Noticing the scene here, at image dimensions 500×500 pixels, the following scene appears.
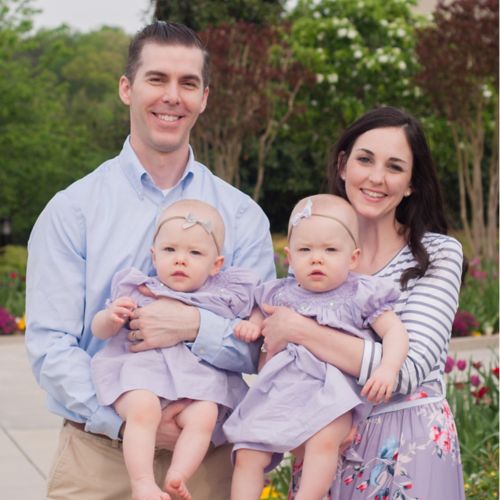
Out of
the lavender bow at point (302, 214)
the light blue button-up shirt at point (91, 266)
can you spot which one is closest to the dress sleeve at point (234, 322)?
the light blue button-up shirt at point (91, 266)

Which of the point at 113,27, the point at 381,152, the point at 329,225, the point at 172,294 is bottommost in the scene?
the point at 172,294

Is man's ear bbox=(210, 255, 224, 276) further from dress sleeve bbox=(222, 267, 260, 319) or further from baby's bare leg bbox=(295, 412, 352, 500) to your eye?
baby's bare leg bbox=(295, 412, 352, 500)

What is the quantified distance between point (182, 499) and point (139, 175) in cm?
100

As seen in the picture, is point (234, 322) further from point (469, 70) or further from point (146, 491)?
point (469, 70)

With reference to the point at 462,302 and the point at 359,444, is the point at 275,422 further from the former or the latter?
the point at 462,302

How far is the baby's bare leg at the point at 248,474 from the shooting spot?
2.88 m

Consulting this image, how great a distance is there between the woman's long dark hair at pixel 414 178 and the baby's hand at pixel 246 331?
492mm

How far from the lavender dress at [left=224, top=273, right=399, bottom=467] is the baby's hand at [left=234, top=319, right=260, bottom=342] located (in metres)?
0.10

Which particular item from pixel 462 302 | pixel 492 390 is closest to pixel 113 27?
pixel 462 302

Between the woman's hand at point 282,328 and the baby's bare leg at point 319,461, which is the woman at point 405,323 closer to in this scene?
the woman's hand at point 282,328

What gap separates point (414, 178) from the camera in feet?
10.6

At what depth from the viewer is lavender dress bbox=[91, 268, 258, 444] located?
2.91m

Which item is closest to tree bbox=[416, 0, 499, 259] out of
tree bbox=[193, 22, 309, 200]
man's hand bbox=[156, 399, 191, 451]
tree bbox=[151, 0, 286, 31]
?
tree bbox=[193, 22, 309, 200]

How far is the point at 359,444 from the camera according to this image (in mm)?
3041
